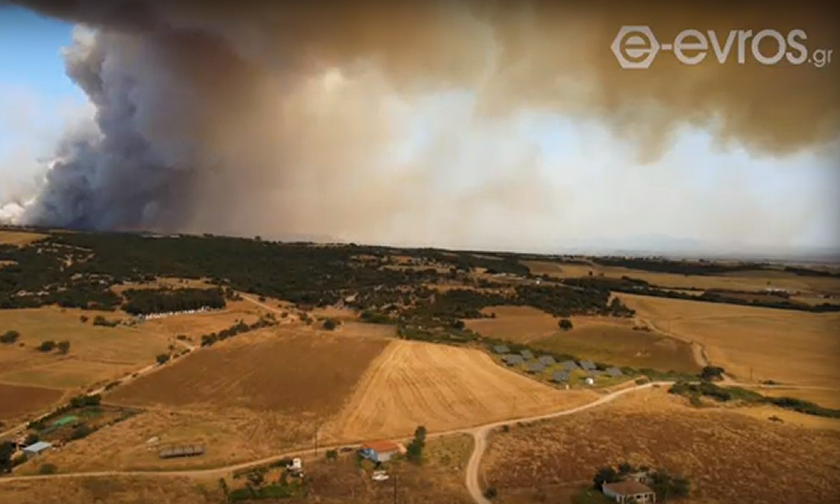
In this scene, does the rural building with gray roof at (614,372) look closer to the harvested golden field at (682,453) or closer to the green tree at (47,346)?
the harvested golden field at (682,453)

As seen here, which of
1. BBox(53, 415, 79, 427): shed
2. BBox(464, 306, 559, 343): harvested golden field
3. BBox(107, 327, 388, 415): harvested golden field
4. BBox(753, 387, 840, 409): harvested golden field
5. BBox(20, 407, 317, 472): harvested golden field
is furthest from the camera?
BBox(464, 306, 559, 343): harvested golden field

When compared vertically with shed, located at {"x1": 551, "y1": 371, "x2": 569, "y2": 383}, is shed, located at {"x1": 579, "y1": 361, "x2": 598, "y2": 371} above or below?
above

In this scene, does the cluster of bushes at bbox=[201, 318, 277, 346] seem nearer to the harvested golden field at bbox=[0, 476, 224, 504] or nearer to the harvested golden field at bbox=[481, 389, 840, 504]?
the harvested golden field at bbox=[0, 476, 224, 504]

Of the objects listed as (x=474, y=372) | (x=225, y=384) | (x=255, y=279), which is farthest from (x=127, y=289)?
(x=474, y=372)

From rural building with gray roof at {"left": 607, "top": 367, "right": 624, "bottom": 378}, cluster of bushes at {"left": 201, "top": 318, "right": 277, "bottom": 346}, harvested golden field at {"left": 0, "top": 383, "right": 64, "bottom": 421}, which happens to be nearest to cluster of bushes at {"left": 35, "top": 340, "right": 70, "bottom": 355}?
harvested golden field at {"left": 0, "top": 383, "right": 64, "bottom": 421}

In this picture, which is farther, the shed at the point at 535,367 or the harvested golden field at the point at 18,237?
the harvested golden field at the point at 18,237

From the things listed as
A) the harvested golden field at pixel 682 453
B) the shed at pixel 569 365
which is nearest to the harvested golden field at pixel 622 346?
the shed at pixel 569 365

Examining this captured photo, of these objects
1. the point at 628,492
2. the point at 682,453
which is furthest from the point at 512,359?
the point at 628,492

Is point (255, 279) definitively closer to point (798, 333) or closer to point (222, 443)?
point (222, 443)
